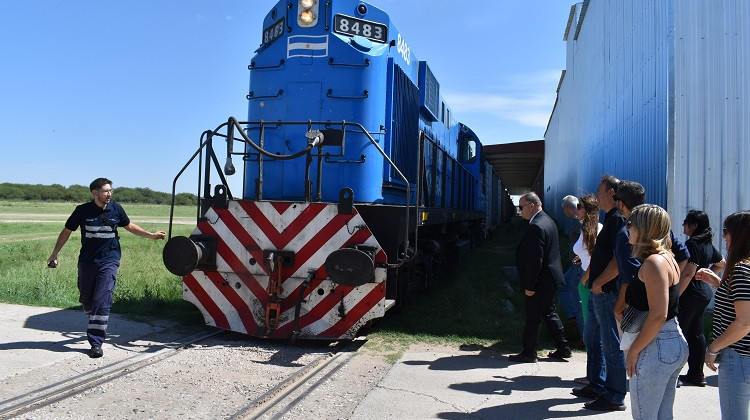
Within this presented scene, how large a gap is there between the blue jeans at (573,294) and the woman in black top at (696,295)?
1.10m

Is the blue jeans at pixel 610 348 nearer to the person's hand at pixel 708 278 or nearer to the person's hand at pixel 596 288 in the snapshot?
the person's hand at pixel 596 288

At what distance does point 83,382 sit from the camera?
14.2ft

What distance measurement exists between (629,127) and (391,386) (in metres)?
7.61

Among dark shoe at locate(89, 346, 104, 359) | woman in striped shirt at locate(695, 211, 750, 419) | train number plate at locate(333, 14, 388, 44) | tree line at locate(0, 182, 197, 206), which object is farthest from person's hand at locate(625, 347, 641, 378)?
tree line at locate(0, 182, 197, 206)

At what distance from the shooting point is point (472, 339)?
6195 mm

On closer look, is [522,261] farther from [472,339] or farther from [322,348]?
[322,348]

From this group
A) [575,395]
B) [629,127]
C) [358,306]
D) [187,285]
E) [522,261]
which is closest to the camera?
[575,395]

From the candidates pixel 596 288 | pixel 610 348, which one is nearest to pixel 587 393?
pixel 610 348

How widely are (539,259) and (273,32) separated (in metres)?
4.19

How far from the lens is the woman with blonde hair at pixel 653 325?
2.75 metres

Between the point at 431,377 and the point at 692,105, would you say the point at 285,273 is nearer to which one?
the point at 431,377

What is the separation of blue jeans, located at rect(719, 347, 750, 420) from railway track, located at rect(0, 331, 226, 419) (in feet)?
13.3

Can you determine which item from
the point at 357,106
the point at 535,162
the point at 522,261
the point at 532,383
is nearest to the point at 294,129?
the point at 357,106

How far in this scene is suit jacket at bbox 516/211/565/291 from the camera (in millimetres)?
5227
